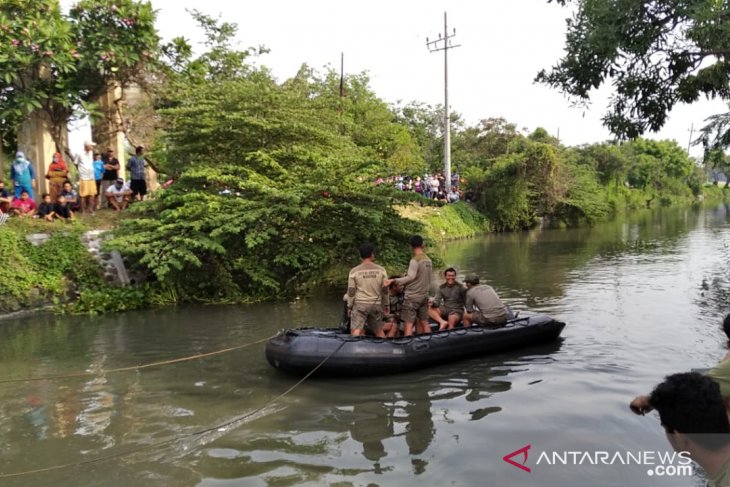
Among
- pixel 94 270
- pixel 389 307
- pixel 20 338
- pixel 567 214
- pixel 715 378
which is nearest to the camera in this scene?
pixel 715 378

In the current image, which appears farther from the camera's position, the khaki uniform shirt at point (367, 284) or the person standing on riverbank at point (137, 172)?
the person standing on riverbank at point (137, 172)

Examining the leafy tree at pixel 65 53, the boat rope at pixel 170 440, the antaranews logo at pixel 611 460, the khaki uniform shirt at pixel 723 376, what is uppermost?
the leafy tree at pixel 65 53

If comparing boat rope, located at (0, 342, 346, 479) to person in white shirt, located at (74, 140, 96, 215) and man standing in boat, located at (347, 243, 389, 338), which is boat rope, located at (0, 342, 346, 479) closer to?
man standing in boat, located at (347, 243, 389, 338)

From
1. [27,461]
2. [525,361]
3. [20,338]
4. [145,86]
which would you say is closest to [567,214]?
[145,86]

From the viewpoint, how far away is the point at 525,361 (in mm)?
9172

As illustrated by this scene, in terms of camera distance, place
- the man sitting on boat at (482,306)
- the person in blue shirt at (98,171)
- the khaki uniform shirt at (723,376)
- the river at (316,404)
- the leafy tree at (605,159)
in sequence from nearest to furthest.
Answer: the khaki uniform shirt at (723,376) < the river at (316,404) < the man sitting on boat at (482,306) < the person in blue shirt at (98,171) < the leafy tree at (605,159)

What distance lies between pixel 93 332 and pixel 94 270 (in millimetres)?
2645

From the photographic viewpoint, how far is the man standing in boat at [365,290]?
8.63m

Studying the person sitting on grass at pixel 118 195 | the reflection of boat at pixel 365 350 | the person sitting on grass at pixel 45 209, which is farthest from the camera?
the person sitting on grass at pixel 118 195

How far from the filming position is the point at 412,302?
916 centimetres

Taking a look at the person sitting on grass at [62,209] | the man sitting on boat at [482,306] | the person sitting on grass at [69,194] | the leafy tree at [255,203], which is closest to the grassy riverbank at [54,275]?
the person sitting on grass at [62,209]

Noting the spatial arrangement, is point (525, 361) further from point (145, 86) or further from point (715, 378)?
point (145, 86)

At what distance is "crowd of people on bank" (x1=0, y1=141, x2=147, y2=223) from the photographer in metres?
14.5

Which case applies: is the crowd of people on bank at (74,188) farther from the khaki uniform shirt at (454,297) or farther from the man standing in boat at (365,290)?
the khaki uniform shirt at (454,297)
